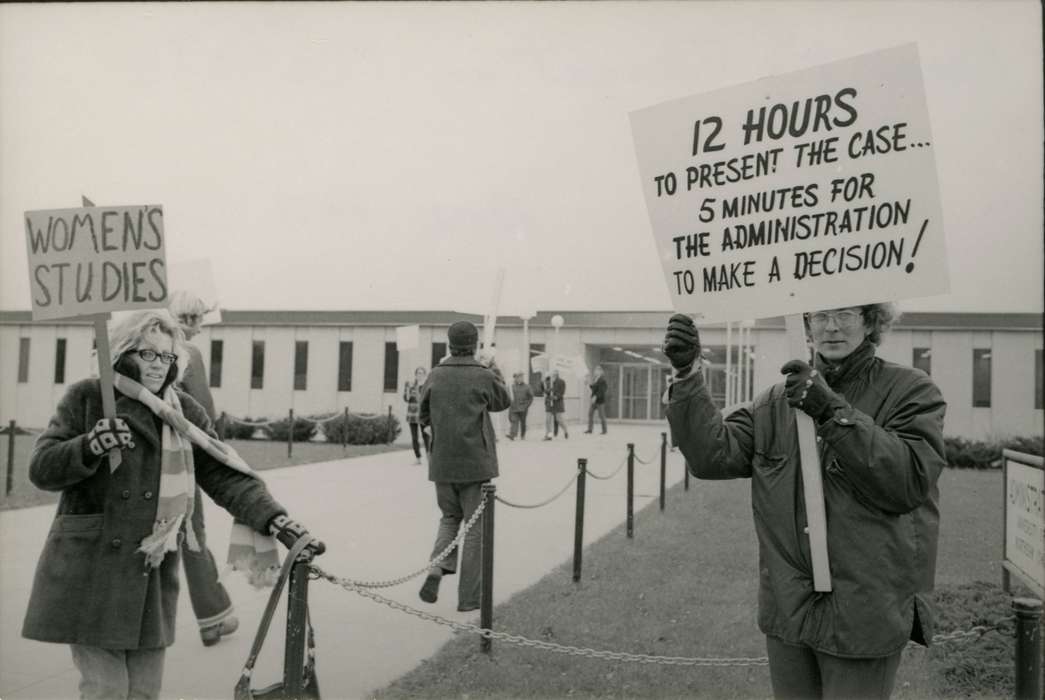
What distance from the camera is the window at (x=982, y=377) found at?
24.9m

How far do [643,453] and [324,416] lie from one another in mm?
9948

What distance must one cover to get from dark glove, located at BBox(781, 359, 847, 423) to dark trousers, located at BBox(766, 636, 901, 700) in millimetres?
751

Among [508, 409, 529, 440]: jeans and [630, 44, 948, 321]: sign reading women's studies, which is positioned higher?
[630, 44, 948, 321]: sign reading women's studies

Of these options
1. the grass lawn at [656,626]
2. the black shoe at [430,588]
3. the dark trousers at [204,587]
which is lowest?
the grass lawn at [656,626]

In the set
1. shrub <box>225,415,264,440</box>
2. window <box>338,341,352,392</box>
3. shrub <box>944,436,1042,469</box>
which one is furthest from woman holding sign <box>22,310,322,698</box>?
window <box>338,341,352,392</box>

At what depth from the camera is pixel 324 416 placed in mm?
24531

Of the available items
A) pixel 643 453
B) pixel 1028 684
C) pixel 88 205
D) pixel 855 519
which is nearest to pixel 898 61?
pixel 855 519

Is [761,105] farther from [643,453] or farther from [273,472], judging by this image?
[643,453]

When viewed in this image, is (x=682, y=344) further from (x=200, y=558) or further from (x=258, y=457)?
(x=258, y=457)

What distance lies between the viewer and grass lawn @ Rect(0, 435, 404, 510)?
10.3 metres

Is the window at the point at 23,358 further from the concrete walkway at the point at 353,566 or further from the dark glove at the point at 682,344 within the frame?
the dark glove at the point at 682,344

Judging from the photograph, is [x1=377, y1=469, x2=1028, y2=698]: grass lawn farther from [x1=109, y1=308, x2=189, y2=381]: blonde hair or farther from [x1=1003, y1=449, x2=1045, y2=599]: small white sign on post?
[x1=109, y1=308, x2=189, y2=381]: blonde hair

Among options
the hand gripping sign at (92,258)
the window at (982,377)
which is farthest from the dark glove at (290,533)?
the window at (982,377)

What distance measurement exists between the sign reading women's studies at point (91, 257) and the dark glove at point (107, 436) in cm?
53
